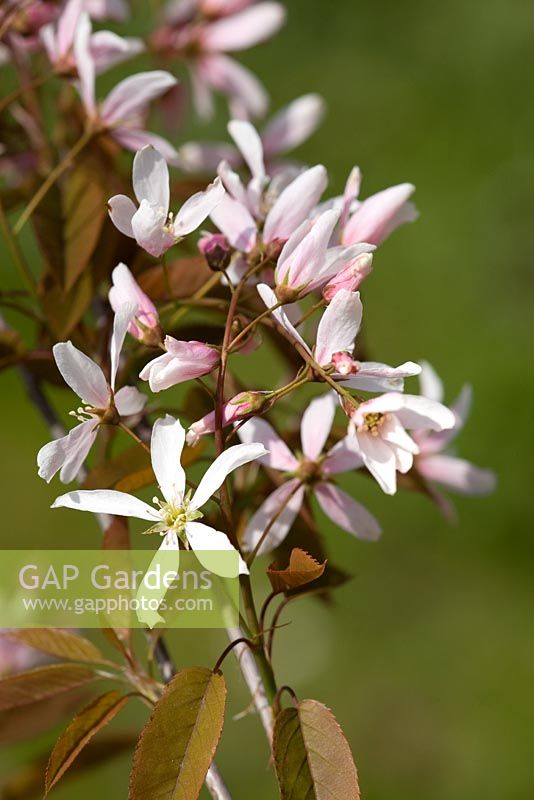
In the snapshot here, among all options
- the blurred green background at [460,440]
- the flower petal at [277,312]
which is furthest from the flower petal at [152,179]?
the blurred green background at [460,440]

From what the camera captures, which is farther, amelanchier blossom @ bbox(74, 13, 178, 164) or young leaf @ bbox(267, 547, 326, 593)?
amelanchier blossom @ bbox(74, 13, 178, 164)

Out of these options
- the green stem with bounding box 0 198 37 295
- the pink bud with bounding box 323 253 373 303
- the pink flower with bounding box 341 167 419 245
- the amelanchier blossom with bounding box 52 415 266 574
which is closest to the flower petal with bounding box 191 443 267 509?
the amelanchier blossom with bounding box 52 415 266 574

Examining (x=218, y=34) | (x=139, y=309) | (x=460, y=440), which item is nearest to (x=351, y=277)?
(x=139, y=309)

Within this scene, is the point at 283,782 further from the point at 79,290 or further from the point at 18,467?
the point at 18,467

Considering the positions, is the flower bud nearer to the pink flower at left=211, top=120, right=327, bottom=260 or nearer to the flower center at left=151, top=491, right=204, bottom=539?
the pink flower at left=211, top=120, right=327, bottom=260

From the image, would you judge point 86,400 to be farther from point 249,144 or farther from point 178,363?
point 249,144

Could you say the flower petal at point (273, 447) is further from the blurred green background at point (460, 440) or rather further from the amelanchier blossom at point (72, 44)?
the blurred green background at point (460, 440)
